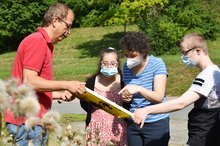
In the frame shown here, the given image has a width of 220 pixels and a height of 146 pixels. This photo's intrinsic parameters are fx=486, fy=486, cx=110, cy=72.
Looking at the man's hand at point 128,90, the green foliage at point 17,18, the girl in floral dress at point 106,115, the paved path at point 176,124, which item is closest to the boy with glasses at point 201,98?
the man's hand at point 128,90

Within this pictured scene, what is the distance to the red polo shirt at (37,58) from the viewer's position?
3.49 metres

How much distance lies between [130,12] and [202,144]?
78.7 feet

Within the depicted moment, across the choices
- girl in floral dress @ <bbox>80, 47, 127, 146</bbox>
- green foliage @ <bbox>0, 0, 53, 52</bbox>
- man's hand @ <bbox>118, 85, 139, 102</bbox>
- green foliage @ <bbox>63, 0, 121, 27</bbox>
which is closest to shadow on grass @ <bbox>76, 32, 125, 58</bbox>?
green foliage @ <bbox>63, 0, 121, 27</bbox>

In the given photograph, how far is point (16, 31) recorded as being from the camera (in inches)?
1448

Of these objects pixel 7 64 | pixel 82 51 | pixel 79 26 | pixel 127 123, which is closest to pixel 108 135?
pixel 127 123

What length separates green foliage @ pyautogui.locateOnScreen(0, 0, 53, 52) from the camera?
36625 mm

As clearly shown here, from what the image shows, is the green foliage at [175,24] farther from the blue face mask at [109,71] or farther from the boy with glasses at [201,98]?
the boy with glasses at [201,98]

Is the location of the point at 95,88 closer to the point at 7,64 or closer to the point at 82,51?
the point at 7,64

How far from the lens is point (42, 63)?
11.6 feet

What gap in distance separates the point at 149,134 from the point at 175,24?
78.7ft

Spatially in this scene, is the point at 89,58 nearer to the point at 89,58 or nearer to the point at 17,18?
the point at 89,58

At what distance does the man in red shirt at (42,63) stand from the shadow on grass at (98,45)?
2643 centimetres

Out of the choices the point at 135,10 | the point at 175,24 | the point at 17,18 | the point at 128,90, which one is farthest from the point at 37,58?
the point at 17,18

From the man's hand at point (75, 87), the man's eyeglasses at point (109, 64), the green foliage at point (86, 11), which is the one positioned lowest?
the green foliage at point (86, 11)
